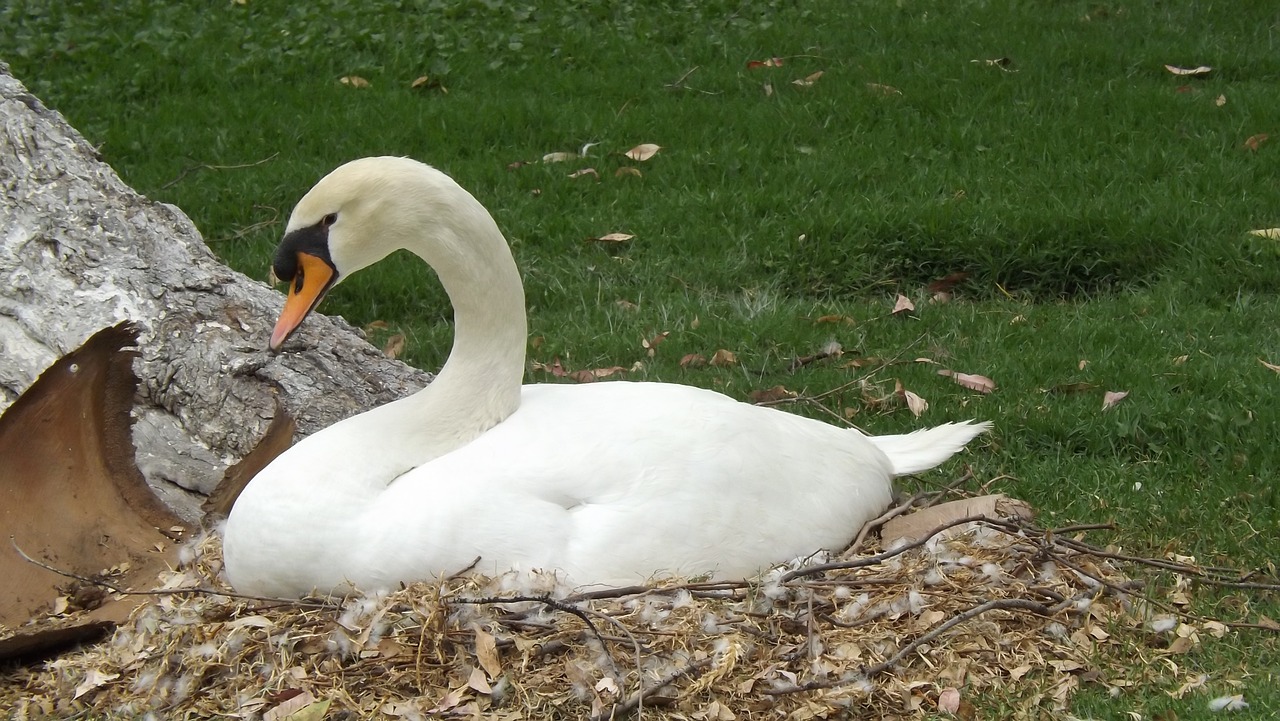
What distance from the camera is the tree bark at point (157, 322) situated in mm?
4625

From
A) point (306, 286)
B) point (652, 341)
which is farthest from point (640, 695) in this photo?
point (652, 341)

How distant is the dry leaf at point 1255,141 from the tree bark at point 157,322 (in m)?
5.31

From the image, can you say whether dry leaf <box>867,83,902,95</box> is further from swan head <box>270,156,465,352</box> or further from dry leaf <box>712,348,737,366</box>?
swan head <box>270,156,465,352</box>

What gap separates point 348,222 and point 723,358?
2.58 metres

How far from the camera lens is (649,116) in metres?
8.91

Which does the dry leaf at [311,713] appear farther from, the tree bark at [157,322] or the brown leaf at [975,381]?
the brown leaf at [975,381]

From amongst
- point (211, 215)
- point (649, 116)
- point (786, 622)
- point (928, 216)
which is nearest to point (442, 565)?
point (786, 622)

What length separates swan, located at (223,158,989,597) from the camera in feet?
11.5

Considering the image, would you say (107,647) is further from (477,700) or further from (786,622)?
(786,622)

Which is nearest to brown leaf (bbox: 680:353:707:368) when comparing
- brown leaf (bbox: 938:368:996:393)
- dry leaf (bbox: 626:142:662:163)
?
brown leaf (bbox: 938:368:996:393)

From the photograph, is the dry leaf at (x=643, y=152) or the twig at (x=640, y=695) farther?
the dry leaf at (x=643, y=152)

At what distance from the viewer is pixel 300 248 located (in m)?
3.67

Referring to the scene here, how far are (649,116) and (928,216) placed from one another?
238 centimetres

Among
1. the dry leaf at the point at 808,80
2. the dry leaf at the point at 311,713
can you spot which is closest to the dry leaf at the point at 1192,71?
the dry leaf at the point at 808,80
